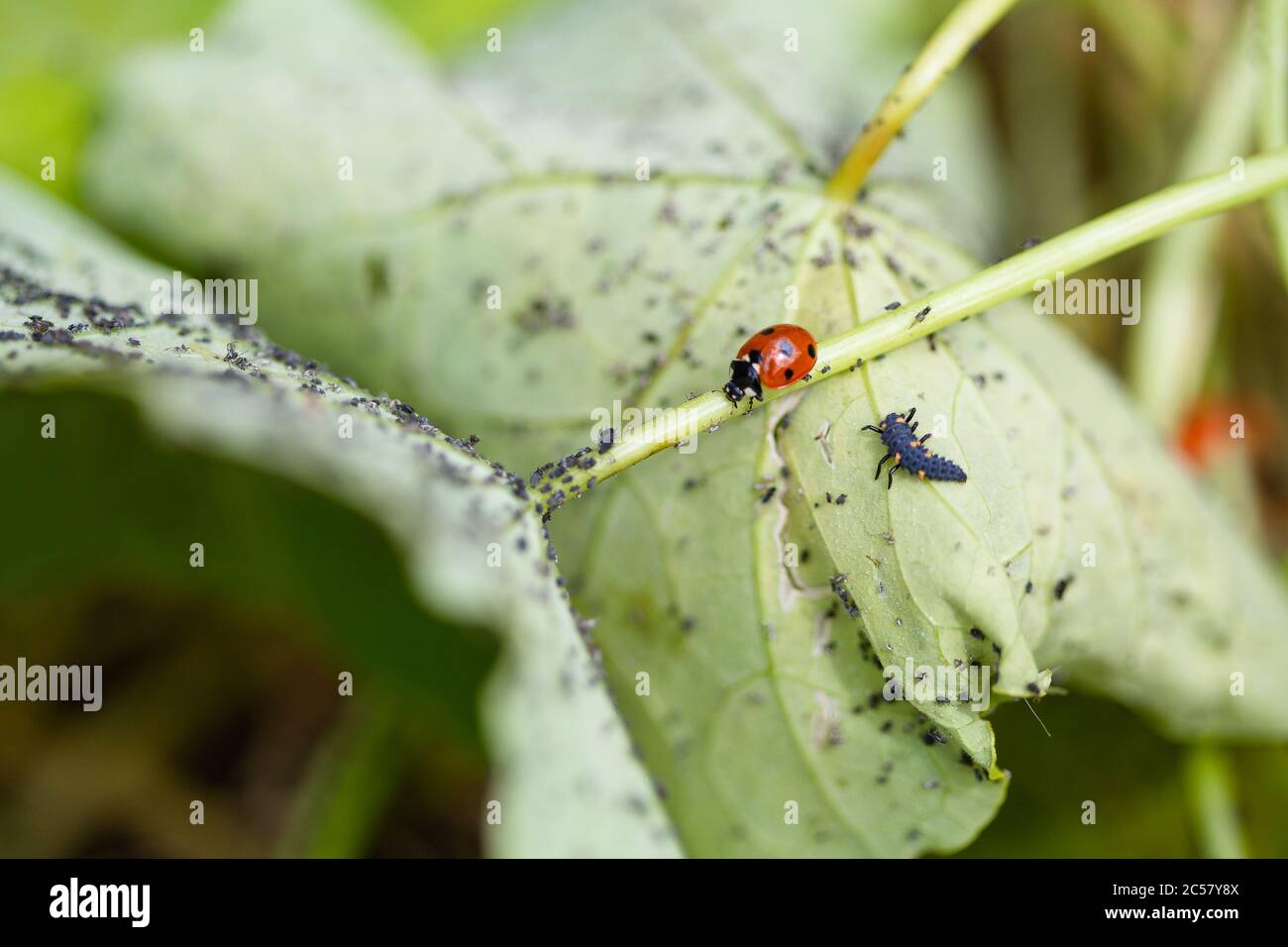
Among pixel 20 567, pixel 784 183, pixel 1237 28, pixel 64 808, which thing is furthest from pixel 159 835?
pixel 1237 28

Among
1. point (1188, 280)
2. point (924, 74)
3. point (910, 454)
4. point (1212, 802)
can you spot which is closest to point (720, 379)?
point (910, 454)

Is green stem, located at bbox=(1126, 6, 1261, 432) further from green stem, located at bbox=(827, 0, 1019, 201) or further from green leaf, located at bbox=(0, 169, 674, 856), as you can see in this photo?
green leaf, located at bbox=(0, 169, 674, 856)

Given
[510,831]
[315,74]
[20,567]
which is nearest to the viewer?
[510,831]

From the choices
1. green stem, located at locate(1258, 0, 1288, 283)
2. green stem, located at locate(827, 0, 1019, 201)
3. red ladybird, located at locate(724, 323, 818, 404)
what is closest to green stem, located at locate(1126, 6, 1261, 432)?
green stem, located at locate(1258, 0, 1288, 283)
